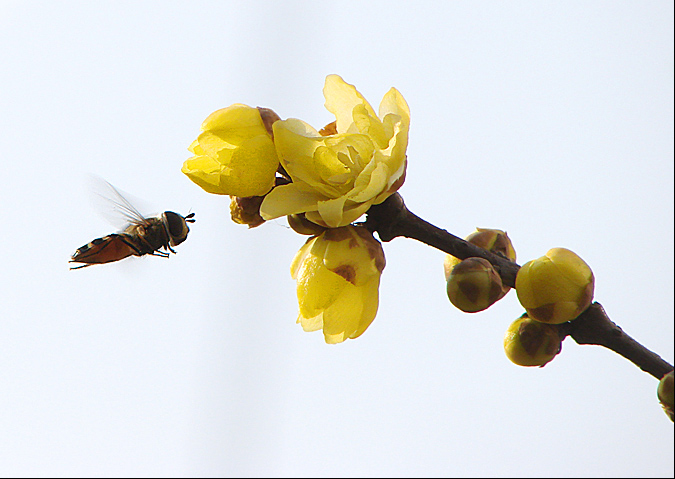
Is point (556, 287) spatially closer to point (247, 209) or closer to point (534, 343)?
point (534, 343)

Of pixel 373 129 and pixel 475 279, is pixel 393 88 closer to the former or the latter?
pixel 373 129

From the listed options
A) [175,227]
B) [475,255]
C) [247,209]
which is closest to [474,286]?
[475,255]

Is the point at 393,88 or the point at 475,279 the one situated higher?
the point at 393,88

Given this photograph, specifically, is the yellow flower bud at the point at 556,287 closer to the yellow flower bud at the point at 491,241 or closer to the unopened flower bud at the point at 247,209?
the yellow flower bud at the point at 491,241

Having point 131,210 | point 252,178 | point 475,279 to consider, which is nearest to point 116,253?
point 131,210

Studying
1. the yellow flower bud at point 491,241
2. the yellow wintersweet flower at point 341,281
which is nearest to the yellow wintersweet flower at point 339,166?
the yellow wintersweet flower at point 341,281

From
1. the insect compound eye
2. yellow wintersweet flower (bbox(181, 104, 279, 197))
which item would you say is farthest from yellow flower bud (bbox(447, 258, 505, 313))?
the insect compound eye

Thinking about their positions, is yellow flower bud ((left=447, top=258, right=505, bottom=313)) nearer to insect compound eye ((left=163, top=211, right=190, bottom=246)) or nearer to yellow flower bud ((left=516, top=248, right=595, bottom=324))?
yellow flower bud ((left=516, top=248, right=595, bottom=324))
